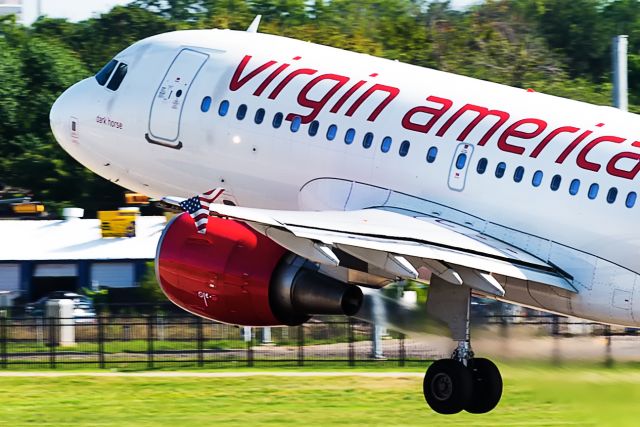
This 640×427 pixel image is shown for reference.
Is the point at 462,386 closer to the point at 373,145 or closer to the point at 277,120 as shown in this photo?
the point at 373,145

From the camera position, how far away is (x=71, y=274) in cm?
5288

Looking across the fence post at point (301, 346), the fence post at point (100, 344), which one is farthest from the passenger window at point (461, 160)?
the fence post at point (100, 344)

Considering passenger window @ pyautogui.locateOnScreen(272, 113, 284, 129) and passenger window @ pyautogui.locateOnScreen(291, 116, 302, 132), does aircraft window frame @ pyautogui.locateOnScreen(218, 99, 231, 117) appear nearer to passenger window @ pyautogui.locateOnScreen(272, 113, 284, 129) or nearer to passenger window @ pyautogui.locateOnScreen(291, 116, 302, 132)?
passenger window @ pyautogui.locateOnScreen(272, 113, 284, 129)

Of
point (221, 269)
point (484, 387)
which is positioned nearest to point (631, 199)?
point (484, 387)

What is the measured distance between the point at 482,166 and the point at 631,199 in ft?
7.99

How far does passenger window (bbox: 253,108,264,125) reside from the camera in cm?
2622

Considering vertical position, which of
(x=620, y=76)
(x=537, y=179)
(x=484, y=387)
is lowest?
(x=484, y=387)

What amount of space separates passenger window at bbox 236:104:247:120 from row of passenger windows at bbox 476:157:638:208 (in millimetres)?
4636

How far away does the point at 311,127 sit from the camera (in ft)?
83.9

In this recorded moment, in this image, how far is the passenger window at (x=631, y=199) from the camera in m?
22.5

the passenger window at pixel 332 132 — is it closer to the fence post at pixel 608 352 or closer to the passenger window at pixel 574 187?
the passenger window at pixel 574 187

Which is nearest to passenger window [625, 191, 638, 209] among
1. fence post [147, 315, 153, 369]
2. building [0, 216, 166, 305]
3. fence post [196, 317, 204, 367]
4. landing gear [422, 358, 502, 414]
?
landing gear [422, 358, 502, 414]

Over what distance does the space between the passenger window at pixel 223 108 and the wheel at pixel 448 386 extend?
588 centimetres

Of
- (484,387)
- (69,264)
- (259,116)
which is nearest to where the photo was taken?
(484,387)
